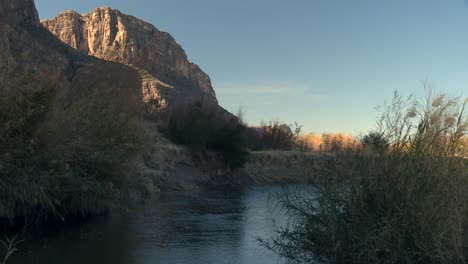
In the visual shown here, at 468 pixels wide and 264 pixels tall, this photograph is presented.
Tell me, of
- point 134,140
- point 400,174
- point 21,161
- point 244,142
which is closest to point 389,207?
point 400,174

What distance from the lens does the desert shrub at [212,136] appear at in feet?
115

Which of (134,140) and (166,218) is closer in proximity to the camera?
(166,218)

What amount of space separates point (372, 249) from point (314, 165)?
9.20 ft

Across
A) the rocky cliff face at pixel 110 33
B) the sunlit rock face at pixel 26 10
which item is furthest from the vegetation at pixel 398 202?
the rocky cliff face at pixel 110 33

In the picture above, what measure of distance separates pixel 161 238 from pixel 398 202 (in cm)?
742

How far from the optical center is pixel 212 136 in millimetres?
36062

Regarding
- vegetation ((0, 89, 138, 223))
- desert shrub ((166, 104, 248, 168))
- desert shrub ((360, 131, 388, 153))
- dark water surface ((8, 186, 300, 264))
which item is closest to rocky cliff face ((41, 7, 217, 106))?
desert shrub ((166, 104, 248, 168))

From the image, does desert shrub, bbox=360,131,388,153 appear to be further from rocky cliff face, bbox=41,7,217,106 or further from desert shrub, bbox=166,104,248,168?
rocky cliff face, bbox=41,7,217,106

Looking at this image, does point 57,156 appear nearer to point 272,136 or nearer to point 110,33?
point 272,136

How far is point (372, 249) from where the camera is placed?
8492mm

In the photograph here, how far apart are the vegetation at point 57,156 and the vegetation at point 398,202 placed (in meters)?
7.74

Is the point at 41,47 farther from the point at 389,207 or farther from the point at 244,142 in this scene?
the point at 389,207

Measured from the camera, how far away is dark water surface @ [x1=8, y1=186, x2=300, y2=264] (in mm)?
11211

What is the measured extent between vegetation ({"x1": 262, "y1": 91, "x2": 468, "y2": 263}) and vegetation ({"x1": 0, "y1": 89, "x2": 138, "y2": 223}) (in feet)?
25.4
